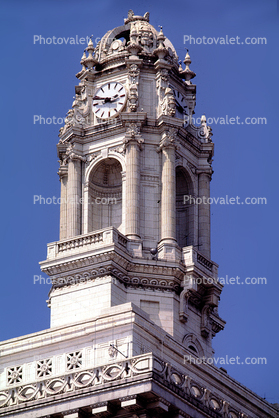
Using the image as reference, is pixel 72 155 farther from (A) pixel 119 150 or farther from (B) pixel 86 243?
(B) pixel 86 243

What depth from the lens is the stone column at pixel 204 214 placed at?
8800cm

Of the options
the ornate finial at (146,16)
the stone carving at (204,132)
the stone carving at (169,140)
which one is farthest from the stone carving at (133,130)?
the ornate finial at (146,16)

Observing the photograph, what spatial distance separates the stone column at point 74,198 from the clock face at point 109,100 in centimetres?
373

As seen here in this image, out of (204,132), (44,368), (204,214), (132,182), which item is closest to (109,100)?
(204,132)

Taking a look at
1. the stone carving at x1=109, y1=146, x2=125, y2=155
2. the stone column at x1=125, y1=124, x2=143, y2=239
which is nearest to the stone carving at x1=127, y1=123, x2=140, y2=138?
the stone column at x1=125, y1=124, x2=143, y2=239

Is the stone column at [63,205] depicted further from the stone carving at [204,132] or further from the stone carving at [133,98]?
the stone carving at [204,132]

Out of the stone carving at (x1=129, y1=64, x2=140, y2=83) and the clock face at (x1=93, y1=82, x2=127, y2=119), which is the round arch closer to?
the clock face at (x1=93, y1=82, x2=127, y2=119)

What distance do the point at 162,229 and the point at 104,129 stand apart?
8.17 meters

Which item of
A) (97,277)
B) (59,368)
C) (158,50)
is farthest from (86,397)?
(158,50)

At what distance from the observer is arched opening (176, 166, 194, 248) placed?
290 feet

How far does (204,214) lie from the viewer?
8912 centimetres

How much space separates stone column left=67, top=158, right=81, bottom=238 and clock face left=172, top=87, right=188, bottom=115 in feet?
26.4

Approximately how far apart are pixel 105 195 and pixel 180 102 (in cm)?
860

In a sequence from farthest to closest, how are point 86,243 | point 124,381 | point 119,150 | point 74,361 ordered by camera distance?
point 119,150 → point 86,243 → point 74,361 → point 124,381
